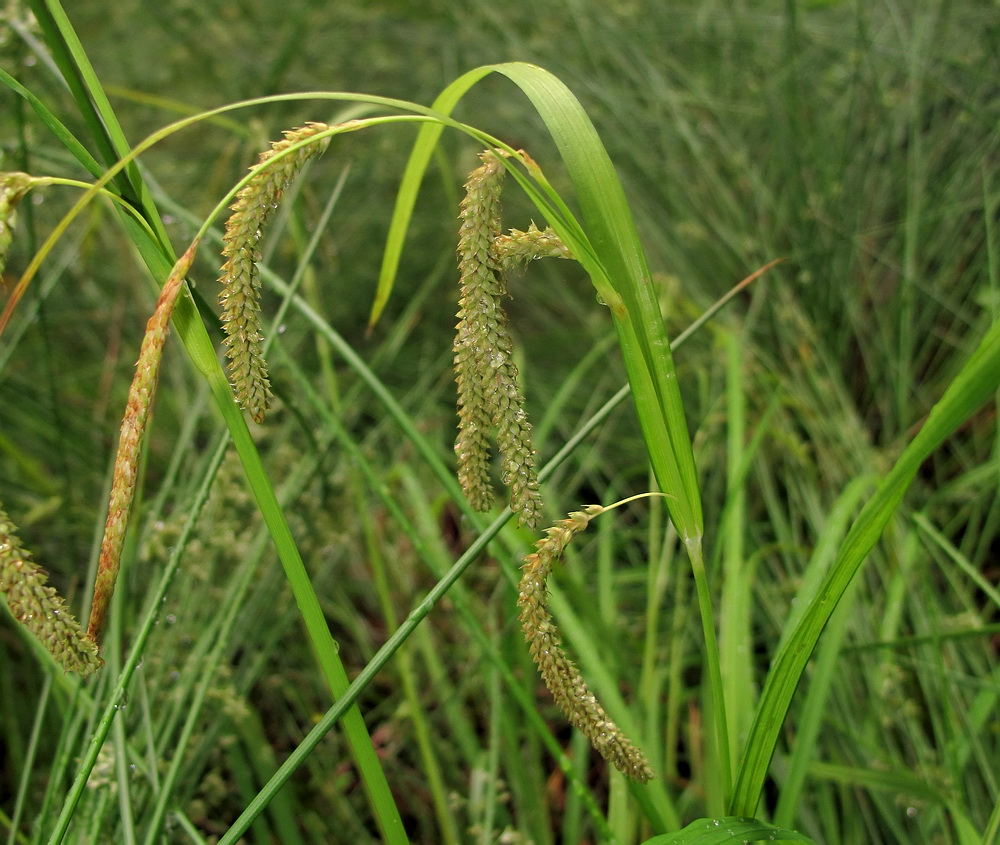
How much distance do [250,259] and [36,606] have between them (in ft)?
0.71

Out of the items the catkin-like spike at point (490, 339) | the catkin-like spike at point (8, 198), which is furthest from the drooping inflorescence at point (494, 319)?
the catkin-like spike at point (8, 198)

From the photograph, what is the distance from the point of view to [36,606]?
1.44 feet

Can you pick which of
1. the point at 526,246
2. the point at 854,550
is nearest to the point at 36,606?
the point at 526,246

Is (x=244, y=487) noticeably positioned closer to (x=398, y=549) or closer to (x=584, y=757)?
(x=398, y=549)

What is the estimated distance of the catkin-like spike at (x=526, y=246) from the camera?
0.50 metres

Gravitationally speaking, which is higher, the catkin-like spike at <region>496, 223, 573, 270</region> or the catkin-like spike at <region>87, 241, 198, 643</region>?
the catkin-like spike at <region>496, 223, 573, 270</region>

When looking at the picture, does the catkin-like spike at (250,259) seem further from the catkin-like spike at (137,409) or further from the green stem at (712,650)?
the green stem at (712,650)

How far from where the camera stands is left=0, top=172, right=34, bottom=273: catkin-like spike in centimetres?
42

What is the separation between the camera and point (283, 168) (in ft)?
1.51

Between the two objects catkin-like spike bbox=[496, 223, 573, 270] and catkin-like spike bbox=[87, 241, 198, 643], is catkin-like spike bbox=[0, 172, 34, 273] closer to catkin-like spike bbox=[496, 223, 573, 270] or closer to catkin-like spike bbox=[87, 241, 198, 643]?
catkin-like spike bbox=[87, 241, 198, 643]

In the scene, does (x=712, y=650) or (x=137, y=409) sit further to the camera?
(x=712, y=650)

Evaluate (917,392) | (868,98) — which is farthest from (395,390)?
(868,98)

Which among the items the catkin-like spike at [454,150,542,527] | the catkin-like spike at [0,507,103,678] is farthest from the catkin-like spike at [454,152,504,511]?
the catkin-like spike at [0,507,103,678]

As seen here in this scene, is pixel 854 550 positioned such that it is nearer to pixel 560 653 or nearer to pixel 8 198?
pixel 560 653
